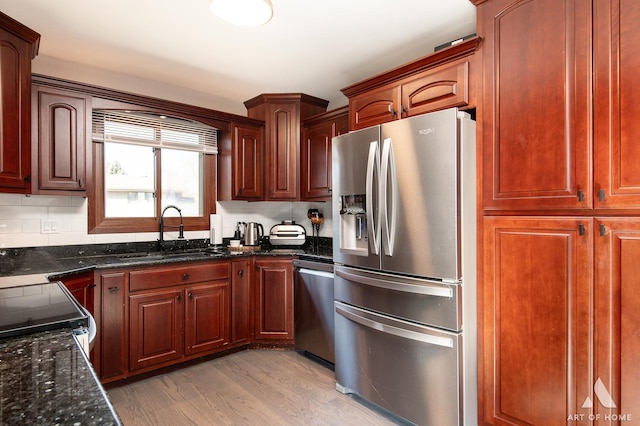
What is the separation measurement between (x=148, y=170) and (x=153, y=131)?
365 millimetres

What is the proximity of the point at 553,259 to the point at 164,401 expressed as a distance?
2.51 m

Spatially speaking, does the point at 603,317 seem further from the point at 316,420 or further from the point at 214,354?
the point at 214,354

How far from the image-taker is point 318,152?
11.5 feet

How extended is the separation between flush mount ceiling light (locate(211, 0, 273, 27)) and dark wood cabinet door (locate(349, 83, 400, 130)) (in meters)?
0.93

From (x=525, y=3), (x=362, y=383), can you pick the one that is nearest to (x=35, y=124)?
(x=362, y=383)

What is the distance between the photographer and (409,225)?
204 cm

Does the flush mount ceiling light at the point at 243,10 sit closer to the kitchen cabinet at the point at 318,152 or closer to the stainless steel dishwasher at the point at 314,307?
the kitchen cabinet at the point at 318,152

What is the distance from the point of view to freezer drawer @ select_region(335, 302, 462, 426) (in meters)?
1.89

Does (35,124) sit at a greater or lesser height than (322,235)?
greater

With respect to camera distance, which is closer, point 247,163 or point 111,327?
point 111,327

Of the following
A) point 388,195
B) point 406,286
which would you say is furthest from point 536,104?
point 406,286

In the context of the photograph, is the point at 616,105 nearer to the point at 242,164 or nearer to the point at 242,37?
the point at 242,37

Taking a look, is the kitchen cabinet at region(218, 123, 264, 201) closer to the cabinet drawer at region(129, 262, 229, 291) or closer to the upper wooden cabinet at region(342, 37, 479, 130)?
the cabinet drawer at region(129, 262, 229, 291)
